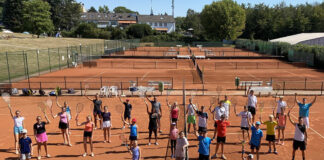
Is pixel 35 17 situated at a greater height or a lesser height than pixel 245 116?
greater

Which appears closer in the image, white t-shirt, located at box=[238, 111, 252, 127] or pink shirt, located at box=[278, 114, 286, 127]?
white t-shirt, located at box=[238, 111, 252, 127]

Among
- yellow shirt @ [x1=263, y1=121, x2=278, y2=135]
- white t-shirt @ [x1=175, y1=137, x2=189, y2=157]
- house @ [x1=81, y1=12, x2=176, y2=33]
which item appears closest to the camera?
white t-shirt @ [x1=175, y1=137, x2=189, y2=157]

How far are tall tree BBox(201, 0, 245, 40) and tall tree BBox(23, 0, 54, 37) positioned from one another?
1960 inches

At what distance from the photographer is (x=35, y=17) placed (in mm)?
72000

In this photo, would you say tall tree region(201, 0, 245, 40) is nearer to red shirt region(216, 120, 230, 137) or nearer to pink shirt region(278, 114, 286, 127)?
pink shirt region(278, 114, 286, 127)

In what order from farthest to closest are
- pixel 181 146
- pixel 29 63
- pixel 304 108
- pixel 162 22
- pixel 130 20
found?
pixel 130 20, pixel 162 22, pixel 29 63, pixel 304 108, pixel 181 146

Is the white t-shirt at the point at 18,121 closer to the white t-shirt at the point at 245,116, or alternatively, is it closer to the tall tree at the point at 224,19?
the white t-shirt at the point at 245,116

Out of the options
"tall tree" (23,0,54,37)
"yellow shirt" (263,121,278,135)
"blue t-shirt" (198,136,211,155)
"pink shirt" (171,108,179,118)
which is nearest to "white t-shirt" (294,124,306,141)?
"yellow shirt" (263,121,278,135)

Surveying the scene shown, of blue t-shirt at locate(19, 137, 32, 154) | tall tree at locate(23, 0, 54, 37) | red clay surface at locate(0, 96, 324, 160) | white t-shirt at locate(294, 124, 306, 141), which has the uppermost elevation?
tall tree at locate(23, 0, 54, 37)

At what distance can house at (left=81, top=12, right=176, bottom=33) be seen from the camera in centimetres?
12244

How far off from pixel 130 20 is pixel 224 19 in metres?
59.0

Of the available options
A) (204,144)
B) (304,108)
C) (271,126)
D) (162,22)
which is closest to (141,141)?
(204,144)

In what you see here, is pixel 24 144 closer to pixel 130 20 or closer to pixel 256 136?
pixel 256 136

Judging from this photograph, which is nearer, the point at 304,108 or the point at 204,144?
the point at 204,144
